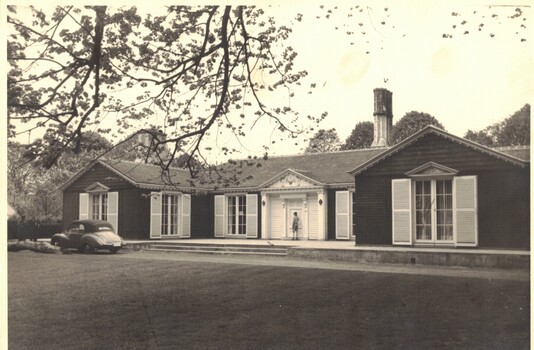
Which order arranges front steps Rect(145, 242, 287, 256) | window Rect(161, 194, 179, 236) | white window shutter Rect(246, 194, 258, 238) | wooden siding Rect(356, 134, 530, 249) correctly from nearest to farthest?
wooden siding Rect(356, 134, 530, 249)
front steps Rect(145, 242, 287, 256)
window Rect(161, 194, 179, 236)
white window shutter Rect(246, 194, 258, 238)

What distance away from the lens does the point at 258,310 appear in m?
7.62

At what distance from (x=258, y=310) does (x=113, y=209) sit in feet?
35.7

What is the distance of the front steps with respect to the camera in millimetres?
15336

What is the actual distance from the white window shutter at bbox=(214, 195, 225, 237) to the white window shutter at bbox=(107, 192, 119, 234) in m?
4.95

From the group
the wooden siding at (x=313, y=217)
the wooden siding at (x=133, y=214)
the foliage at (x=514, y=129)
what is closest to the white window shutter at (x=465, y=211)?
the foliage at (x=514, y=129)

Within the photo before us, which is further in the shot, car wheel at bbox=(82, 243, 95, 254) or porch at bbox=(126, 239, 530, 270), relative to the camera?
car wheel at bbox=(82, 243, 95, 254)

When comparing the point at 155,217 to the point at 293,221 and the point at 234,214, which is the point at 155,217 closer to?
the point at 234,214

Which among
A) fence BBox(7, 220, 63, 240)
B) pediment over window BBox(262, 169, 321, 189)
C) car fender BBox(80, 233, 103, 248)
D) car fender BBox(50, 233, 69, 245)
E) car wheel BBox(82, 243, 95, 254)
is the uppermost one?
pediment over window BBox(262, 169, 321, 189)

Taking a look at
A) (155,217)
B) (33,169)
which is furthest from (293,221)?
(33,169)

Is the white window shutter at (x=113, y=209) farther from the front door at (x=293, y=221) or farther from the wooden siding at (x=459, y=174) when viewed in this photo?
the wooden siding at (x=459, y=174)

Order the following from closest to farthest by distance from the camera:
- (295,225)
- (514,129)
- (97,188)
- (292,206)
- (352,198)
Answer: (514,129), (97,188), (352,198), (295,225), (292,206)

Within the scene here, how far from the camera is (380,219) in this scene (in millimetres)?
15242

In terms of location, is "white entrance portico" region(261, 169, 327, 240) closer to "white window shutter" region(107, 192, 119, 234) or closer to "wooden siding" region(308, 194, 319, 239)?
"wooden siding" region(308, 194, 319, 239)

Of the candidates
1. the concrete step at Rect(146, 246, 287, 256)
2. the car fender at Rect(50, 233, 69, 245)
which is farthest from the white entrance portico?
the car fender at Rect(50, 233, 69, 245)
